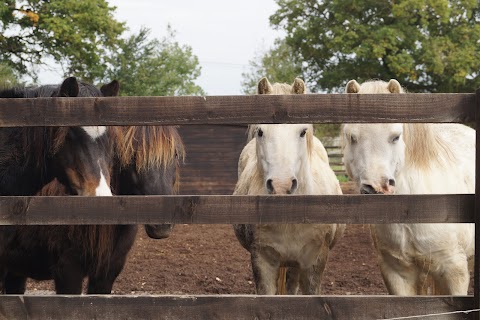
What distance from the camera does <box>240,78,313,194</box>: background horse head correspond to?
521 cm

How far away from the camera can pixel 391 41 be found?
102ft

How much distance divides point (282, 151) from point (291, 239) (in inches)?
31.1

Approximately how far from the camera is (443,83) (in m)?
32.0

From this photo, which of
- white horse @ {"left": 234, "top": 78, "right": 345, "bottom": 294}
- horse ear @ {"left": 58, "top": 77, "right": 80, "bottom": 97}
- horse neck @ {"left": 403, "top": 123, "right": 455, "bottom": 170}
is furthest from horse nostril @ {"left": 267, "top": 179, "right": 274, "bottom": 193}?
horse ear @ {"left": 58, "top": 77, "right": 80, "bottom": 97}

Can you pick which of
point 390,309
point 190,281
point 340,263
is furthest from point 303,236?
point 340,263

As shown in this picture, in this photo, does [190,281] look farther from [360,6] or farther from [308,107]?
[360,6]

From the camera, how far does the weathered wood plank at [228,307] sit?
3.61 meters

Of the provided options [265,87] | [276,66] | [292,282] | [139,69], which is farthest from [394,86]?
[276,66]

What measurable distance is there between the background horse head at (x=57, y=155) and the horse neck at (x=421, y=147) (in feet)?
7.05

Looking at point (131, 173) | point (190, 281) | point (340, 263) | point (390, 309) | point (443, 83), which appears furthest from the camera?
point (443, 83)

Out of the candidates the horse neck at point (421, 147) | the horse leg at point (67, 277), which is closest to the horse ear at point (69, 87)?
the horse leg at point (67, 277)

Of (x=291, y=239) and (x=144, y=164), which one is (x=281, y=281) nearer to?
(x=291, y=239)

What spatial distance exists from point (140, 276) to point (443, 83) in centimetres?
2617

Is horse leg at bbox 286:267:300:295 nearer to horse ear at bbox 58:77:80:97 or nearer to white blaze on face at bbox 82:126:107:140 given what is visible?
white blaze on face at bbox 82:126:107:140
